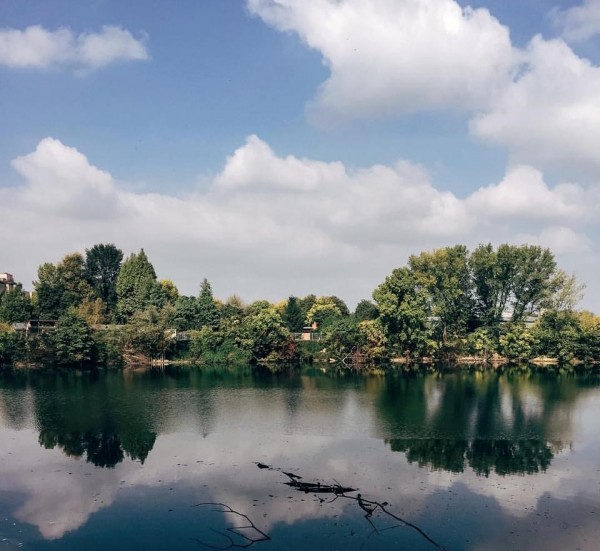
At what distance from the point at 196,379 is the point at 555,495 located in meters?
28.2

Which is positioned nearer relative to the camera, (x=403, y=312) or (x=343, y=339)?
(x=403, y=312)

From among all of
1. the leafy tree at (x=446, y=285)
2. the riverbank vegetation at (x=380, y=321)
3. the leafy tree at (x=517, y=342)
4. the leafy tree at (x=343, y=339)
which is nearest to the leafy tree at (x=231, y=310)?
the riverbank vegetation at (x=380, y=321)

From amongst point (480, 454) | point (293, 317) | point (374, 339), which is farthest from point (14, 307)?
point (480, 454)

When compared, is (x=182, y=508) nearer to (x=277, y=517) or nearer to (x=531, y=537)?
(x=277, y=517)

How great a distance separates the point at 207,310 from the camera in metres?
53.7

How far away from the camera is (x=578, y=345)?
51594 mm

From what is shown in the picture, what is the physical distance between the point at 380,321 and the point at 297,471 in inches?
1352

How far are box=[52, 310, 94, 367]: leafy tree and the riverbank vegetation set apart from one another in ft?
0.54

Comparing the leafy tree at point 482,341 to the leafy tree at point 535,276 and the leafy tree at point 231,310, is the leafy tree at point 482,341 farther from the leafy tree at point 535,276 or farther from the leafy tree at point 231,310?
the leafy tree at point 231,310

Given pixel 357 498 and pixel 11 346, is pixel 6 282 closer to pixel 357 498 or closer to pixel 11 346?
pixel 11 346

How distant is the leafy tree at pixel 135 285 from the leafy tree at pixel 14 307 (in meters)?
8.82

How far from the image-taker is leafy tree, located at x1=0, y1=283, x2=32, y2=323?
50.4 metres

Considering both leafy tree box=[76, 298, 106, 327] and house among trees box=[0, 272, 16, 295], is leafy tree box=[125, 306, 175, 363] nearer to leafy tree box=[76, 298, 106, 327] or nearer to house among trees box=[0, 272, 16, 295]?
leafy tree box=[76, 298, 106, 327]

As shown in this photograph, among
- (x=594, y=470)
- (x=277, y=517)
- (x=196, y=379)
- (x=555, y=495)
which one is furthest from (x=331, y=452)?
(x=196, y=379)
